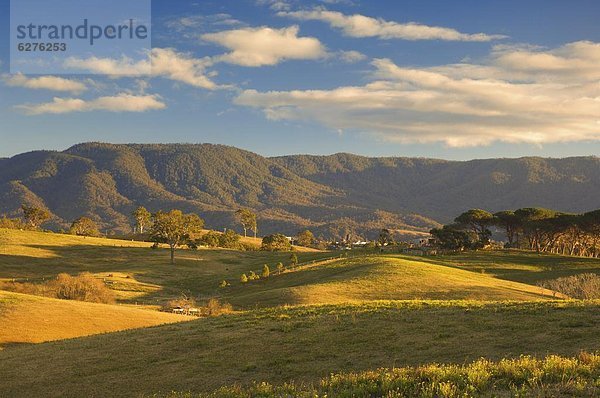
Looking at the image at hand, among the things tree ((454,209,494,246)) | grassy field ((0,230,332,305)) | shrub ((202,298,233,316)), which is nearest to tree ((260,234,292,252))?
grassy field ((0,230,332,305))

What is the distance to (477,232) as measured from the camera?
140000mm

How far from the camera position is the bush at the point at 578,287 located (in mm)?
56781

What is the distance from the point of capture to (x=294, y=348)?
24641 mm

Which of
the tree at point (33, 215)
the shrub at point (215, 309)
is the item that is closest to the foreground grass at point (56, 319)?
the shrub at point (215, 309)

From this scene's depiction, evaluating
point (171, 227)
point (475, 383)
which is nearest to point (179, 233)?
point (171, 227)

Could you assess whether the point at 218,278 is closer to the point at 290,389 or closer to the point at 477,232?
the point at 477,232

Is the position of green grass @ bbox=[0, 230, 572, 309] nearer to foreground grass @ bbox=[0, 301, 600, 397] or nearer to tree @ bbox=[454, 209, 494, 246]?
foreground grass @ bbox=[0, 301, 600, 397]

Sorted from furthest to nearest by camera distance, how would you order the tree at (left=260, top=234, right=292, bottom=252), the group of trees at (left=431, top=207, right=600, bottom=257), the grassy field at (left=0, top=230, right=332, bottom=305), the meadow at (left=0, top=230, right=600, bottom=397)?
the tree at (left=260, top=234, right=292, bottom=252) < the group of trees at (left=431, top=207, right=600, bottom=257) < the grassy field at (left=0, top=230, right=332, bottom=305) < the meadow at (left=0, top=230, right=600, bottom=397)

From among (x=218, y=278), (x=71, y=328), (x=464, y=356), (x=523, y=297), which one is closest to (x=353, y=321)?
(x=464, y=356)

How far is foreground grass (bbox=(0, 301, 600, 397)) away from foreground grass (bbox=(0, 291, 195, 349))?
12.0 meters

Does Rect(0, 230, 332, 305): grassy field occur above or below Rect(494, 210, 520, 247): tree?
below

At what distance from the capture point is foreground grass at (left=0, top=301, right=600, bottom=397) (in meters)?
20.9

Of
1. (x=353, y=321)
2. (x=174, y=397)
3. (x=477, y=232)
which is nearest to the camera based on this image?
(x=174, y=397)

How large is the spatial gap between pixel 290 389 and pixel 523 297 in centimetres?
5121
